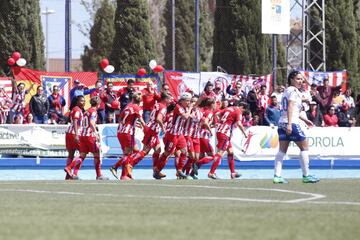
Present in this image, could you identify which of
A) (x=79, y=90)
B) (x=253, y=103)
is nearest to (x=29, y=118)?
(x=79, y=90)

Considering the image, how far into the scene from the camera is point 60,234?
31.3 ft

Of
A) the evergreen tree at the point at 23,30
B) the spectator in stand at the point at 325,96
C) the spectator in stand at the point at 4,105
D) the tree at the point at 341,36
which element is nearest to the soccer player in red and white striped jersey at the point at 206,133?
the spectator in stand at the point at 325,96

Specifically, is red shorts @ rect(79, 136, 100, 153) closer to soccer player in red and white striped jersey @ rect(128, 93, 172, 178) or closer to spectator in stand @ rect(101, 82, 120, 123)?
soccer player in red and white striped jersey @ rect(128, 93, 172, 178)

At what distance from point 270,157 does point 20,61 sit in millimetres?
8167

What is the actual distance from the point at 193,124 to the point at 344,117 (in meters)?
8.23

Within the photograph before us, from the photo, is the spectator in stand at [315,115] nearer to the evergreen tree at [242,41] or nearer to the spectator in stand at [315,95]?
the spectator in stand at [315,95]

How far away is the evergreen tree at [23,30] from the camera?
4566 centimetres

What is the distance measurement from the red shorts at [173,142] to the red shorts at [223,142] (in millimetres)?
1255

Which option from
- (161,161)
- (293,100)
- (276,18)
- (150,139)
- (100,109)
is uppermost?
(276,18)

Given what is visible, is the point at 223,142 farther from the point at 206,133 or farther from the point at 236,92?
the point at 236,92

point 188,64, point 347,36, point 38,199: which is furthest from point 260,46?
point 38,199

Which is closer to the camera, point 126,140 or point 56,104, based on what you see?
point 126,140

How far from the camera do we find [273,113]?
32469 mm

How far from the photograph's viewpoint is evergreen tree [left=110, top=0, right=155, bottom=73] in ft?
174
